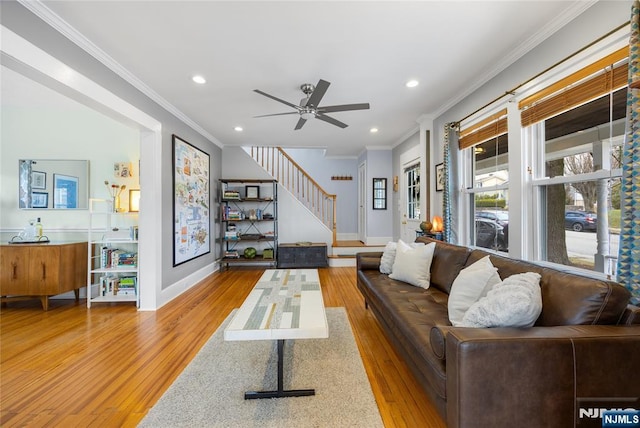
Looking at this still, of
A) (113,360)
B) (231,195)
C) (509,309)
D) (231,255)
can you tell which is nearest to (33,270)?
(113,360)

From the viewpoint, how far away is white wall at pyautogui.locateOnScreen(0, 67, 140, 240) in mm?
3793

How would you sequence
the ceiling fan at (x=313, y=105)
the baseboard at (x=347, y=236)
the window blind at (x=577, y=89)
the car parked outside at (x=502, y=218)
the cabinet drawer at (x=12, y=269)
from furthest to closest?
1. the baseboard at (x=347, y=236)
2. the cabinet drawer at (x=12, y=269)
3. the car parked outside at (x=502, y=218)
4. the ceiling fan at (x=313, y=105)
5. the window blind at (x=577, y=89)

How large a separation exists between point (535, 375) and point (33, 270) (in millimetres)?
4991

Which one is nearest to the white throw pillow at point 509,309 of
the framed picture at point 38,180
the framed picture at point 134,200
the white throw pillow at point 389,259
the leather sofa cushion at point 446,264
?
the leather sofa cushion at point 446,264

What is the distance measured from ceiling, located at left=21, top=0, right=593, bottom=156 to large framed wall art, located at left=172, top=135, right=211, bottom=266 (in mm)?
846

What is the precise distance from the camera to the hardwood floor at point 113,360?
1703 mm

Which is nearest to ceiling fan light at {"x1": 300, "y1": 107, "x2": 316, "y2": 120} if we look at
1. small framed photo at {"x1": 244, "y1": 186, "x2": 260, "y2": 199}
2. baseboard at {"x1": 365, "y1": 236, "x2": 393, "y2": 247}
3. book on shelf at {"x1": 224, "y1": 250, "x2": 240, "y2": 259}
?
small framed photo at {"x1": 244, "y1": 186, "x2": 260, "y2": 199}

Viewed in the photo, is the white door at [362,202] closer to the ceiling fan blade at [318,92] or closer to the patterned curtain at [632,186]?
the ceiling fan blade at [318,92]

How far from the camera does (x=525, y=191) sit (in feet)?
8.51

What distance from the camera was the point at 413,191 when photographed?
5.46m

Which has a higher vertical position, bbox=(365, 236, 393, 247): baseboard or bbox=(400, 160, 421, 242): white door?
bbox=(400, 160, 421, 242): white door

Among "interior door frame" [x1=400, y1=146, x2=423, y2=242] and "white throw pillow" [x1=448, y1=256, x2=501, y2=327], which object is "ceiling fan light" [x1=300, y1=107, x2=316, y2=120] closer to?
"white throw pillow" [x1=448, y1=256, x2=501, y2=327]

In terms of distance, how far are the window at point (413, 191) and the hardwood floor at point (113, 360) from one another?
2.40 m

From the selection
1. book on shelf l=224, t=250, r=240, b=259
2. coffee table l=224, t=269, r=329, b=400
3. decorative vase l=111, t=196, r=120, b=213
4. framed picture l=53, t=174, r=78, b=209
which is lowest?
book on shelf l=224, t=250, r=240, b=259
